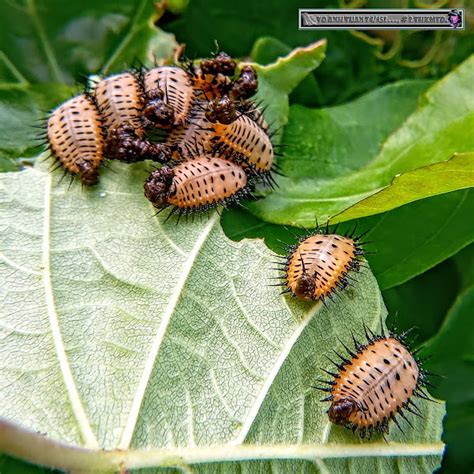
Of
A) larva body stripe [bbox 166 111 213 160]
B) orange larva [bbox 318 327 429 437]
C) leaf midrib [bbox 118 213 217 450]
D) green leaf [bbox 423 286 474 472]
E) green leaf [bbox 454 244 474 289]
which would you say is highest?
larva body stripe [bbox 166 111 213 160]

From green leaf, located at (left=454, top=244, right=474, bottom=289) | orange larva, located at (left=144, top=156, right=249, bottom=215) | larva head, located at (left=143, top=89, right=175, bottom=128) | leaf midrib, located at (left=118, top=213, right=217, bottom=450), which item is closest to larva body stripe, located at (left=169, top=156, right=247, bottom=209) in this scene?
orange larva, located at (left=144, top=156, right=249, bottom=215)

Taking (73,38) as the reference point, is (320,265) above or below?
below

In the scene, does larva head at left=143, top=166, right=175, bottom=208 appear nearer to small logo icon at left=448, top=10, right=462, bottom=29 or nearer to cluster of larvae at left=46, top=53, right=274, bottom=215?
cluster of larvae at left=46, top=53, right=274, bottom=215

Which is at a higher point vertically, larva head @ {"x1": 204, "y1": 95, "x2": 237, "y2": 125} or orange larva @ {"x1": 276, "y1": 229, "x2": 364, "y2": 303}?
larva head @ {"x1": 204, "y1": 95, "x2": 237, "y2": 125}

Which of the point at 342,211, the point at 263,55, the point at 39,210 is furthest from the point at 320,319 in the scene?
the point at 263,55

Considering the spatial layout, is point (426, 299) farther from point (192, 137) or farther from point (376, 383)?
point (192, 137)

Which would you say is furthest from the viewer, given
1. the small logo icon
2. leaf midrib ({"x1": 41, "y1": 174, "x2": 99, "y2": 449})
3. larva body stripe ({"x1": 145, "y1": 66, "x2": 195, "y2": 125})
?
the small logo icon

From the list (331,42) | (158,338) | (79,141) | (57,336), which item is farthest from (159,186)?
(331,42)
